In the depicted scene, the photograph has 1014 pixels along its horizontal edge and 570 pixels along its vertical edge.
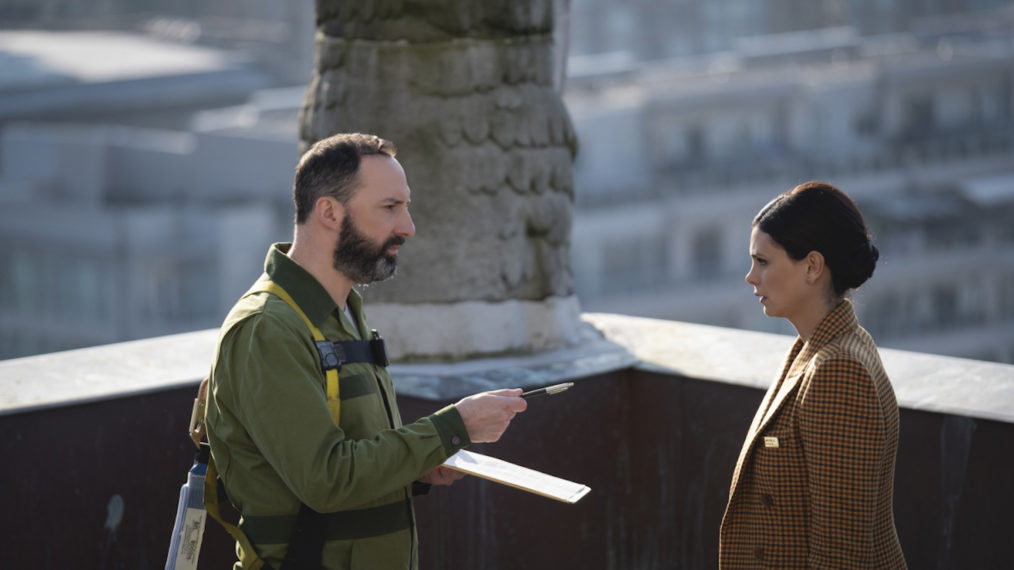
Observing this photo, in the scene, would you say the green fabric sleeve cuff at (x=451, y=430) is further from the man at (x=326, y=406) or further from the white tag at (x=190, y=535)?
the white tag at (x=190, y=535)

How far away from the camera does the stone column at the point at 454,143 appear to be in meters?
3.78

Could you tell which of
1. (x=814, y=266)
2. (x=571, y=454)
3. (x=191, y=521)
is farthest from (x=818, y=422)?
(x=571, y=454)

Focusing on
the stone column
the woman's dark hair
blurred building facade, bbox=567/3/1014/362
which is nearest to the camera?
the woman's dark hair

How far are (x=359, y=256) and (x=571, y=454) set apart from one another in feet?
4.71

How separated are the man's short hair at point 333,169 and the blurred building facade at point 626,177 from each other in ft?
78.0

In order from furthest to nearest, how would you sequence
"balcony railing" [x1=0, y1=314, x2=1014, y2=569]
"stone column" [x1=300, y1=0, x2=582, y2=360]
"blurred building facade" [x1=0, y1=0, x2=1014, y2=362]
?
1. "blurred building facade" [x1=0, y1=0, x2=1014, y2=362]
2. "stone column" [x1=300, y1=0, x2=582, y2=360]
3. "balcony railing" [x1=0, y1=314, x2=1014, y2=569]

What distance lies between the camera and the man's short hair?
2.23m

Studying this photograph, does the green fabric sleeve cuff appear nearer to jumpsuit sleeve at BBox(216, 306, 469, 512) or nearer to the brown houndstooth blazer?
jumpsuit sleeve at BBox(216, 306, 469, 512)

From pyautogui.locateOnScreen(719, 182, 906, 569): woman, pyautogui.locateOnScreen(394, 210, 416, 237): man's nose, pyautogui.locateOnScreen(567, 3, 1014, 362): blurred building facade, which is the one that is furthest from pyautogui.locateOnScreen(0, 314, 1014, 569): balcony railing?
pyautogui.locateOnScreen(567, 3, 1014, 362): blurred building facade

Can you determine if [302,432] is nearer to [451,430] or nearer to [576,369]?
[451,430]

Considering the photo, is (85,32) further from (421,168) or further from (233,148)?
(421,168)

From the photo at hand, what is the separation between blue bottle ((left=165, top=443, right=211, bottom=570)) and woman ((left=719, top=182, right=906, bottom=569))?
2.93 ft

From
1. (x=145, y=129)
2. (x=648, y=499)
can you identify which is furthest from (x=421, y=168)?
(x=145, y=129)

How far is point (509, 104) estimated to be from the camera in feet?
12.6
